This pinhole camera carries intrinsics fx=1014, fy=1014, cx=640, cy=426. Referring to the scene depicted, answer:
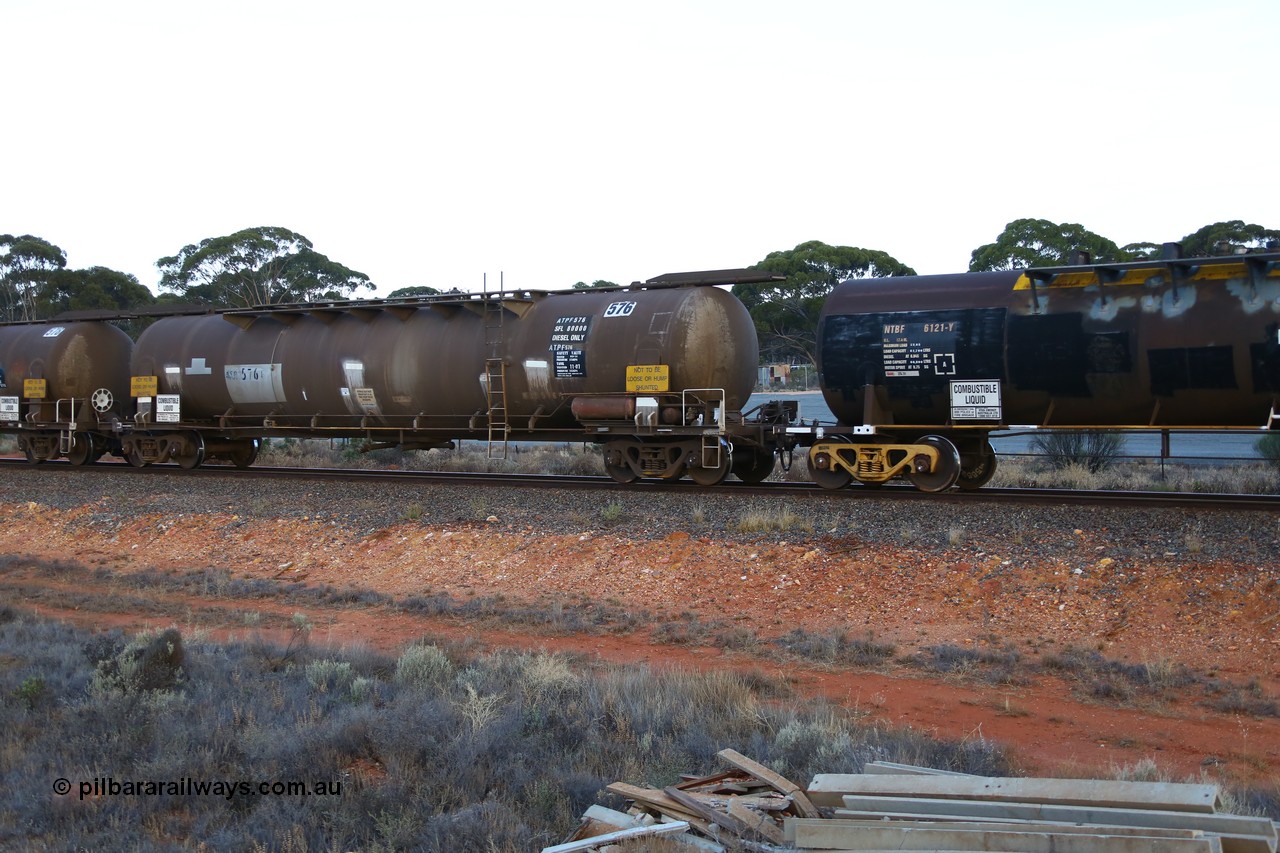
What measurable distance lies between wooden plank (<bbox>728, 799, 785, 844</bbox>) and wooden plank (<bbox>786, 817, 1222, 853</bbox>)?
27 cm

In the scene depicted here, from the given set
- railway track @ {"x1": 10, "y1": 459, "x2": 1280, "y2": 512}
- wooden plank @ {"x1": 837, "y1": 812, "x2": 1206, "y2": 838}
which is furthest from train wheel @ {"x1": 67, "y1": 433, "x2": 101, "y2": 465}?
wooden plank @ {"x1": 837, "y1": 812, "x2": 1206, "y2": 838}

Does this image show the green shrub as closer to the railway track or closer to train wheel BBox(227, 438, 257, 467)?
the railway track

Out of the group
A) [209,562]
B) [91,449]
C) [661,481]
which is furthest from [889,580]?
[91,449]

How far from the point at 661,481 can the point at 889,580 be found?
262 inches

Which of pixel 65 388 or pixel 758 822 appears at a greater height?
pixel 65 388

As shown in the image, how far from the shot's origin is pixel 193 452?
2348 cm

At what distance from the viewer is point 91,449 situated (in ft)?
83.3

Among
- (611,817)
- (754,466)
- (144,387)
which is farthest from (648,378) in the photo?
(144,387)

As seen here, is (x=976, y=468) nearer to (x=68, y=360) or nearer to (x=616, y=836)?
(x=616, y=836)

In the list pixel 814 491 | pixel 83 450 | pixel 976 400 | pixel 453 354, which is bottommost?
pixel 814 491

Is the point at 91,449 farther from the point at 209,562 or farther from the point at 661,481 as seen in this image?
the point at 661,481

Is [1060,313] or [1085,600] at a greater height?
[1060,313]

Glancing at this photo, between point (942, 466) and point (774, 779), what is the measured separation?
1003cm

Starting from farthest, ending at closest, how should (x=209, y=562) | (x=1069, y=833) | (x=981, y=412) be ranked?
(x=209, y=562) → (x=981, y=412) → (x=1069, y=833)
